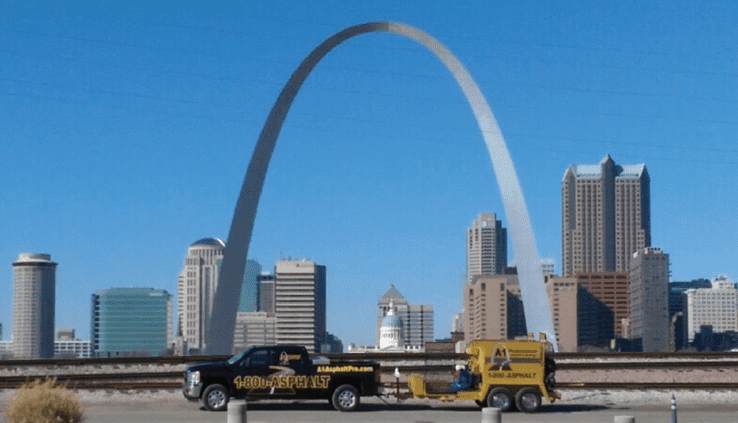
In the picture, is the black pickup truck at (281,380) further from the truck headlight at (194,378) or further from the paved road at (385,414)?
the paved road at (385,414)

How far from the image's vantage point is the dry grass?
24.6 metres

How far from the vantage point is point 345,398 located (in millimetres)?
34406

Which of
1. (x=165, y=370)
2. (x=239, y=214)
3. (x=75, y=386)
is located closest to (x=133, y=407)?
(x=75, y=386)

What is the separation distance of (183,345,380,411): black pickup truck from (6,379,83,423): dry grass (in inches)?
350

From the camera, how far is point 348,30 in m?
77.2

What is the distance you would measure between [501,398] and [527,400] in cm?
68

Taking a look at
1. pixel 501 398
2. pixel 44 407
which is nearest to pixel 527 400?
pixel 501 398

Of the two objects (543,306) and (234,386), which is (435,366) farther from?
(543,306)

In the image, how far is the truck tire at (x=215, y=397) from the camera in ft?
112

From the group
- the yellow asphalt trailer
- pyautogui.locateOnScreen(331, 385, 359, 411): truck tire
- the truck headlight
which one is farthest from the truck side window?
the yellow asphalt trailer

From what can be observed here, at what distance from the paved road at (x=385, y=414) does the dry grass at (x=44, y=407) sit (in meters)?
5.73

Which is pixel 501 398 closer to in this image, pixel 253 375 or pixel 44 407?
pixel 253 375

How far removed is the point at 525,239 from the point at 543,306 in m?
4.47

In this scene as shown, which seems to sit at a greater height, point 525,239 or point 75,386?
point 525,239
